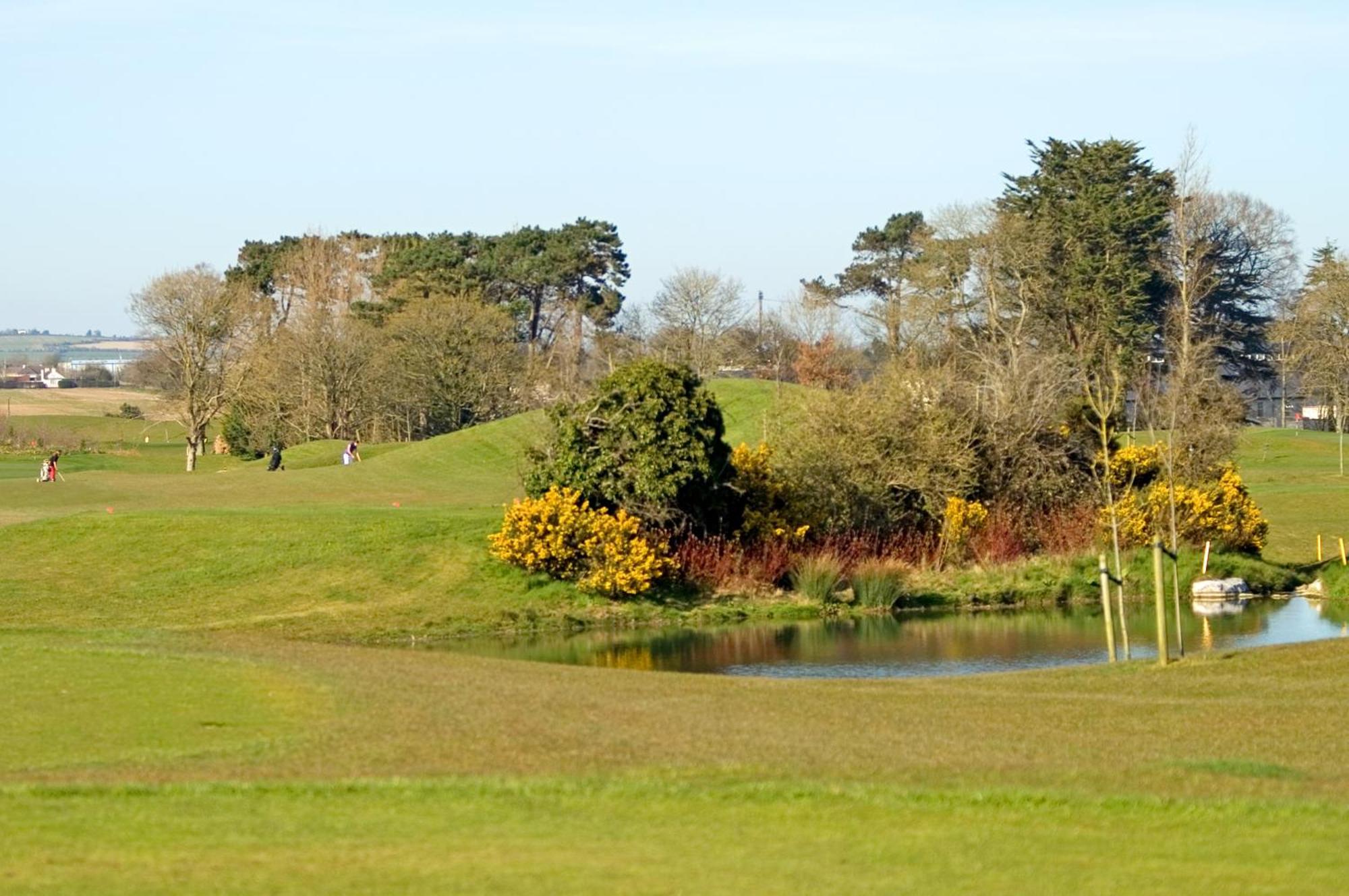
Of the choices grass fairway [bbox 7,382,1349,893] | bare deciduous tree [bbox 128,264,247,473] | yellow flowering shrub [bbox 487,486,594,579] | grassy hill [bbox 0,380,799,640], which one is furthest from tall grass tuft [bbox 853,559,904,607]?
bare deciduous tree [bbox 128,264,247,473]

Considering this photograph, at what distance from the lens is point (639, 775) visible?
45.1ft

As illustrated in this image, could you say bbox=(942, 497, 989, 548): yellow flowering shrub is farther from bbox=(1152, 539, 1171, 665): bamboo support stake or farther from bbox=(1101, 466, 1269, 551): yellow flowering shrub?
bbox=(1152, 539, 1171, 665): bamboo support stake

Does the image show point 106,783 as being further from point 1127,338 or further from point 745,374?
point 745,374

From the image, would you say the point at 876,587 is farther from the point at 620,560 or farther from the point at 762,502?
the point at 620,560

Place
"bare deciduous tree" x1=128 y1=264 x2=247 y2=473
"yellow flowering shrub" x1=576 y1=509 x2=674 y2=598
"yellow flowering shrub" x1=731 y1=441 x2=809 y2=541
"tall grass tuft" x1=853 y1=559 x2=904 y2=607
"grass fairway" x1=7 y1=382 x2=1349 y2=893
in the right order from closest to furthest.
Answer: "grass fairway" x1=7 y1=382 x2=1349 y2=893, "yellow flowering shrub" x1=576 y1=509 x2=674 y2=598, "tall grass tuft" x1=853 y1=559 x2=904 y2=607, "yellow flowering shrub" x1=731 y1=441 x2=809 y2=541, "bare deciduous tree" x1=128 y1=264 x2=247 y2=473

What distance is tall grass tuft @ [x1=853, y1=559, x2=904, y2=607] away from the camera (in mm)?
43281

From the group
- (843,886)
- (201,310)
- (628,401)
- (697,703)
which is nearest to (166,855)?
(843,886)

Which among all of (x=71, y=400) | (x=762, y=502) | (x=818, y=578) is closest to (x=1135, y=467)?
(x=762, y=502)

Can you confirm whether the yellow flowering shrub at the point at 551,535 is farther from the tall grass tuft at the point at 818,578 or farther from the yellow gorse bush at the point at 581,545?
the tall grass tuft at the point at 818,578

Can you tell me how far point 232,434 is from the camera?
94.2 metres

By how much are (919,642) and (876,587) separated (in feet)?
23.8

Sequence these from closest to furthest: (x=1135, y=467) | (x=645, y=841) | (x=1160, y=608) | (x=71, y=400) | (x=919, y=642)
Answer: (x=645, y=841), (x=1160, y=608), (x=919, y=642), (x=1135, y=467), (x=71, y=400)

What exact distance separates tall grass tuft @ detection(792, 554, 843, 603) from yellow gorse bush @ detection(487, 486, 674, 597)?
365cm

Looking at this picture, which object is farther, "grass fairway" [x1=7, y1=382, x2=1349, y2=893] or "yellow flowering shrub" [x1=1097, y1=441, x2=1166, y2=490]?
"yellow flowering shrub" [x1=1097, y1=441, x2=1166, y2=490]
